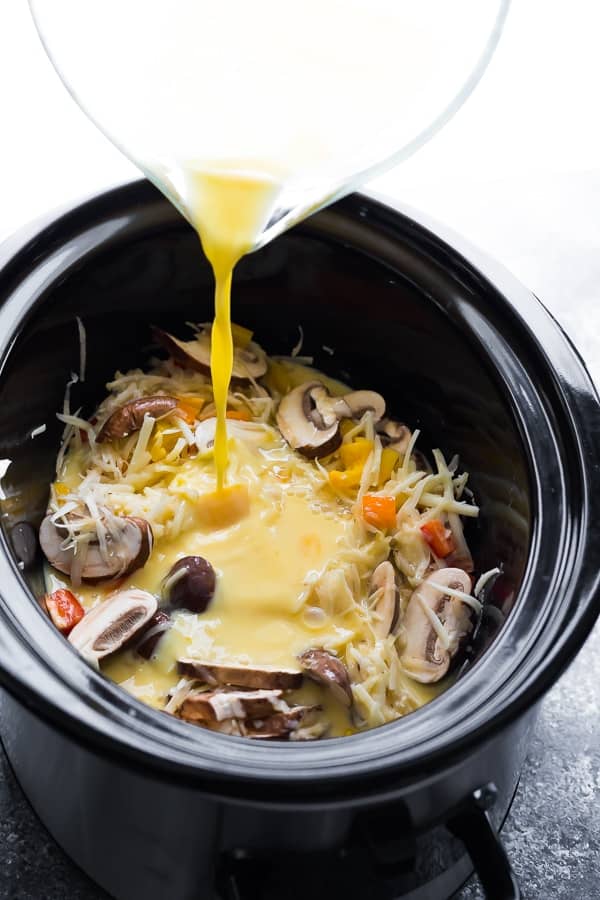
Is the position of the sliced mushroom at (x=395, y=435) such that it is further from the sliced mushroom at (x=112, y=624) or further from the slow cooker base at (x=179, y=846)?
the slow cooker base at (x=179, y=846)

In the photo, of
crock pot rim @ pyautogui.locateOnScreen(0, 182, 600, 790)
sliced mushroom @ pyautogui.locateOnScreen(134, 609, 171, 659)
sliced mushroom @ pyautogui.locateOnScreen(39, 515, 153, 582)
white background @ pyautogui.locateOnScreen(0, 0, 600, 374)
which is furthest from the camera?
white background @ pyautogui.locateOnScreen(0, 0, 600, 374)

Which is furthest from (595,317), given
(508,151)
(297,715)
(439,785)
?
(439,785)

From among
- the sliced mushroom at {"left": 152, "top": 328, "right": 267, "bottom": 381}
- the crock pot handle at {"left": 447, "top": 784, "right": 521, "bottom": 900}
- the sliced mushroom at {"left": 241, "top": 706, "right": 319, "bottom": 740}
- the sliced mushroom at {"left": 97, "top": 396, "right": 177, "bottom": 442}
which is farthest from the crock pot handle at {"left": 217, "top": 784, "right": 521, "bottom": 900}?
the sliced mushroom at {"left": 152, "top": 328, "right": 267, "bottom": 381}

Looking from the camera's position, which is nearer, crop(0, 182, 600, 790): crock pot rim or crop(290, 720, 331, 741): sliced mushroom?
crop(0, 182, 600, 790): crock pot rim

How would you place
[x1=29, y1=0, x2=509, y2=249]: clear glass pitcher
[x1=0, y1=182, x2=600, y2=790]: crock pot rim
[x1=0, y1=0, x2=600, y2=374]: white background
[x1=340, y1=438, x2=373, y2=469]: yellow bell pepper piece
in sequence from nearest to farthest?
[x1=0, y1=182, x2=600, y2=790]: crock pot rim
[x1=29, y1=0, x2=509, y2=249]: clear glass pitcher
[x1=340, y1=438, x2=373, y2=469]: yellow bell pepper piece
[x1=0, y1=0, x2=600, y2=374]: white background

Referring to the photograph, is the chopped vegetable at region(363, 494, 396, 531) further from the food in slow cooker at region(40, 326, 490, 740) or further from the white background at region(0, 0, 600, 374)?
the white background at region(0, 0, 600, 374)

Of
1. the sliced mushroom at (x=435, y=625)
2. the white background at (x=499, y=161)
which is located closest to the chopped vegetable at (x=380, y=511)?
the sliced mushroom at (x=435, y=625)
